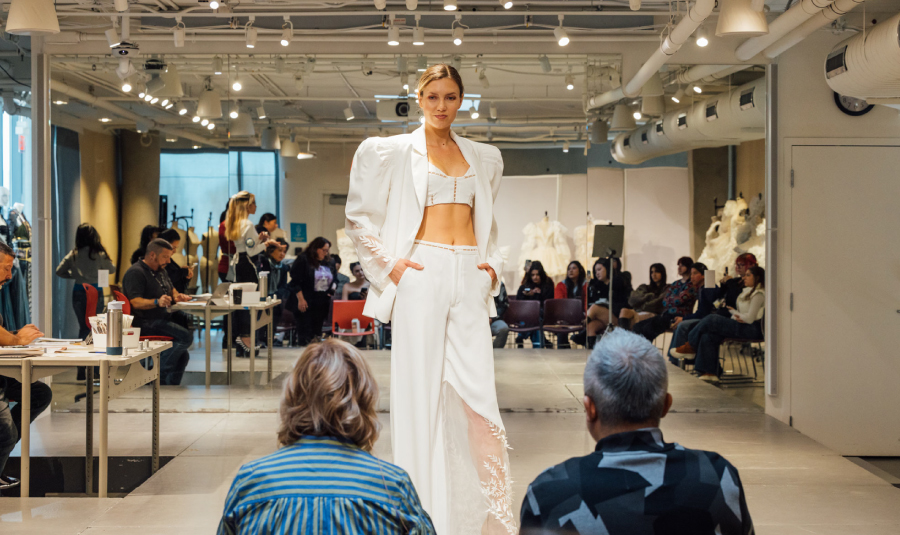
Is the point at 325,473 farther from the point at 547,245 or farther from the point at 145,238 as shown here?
the point at 145,238

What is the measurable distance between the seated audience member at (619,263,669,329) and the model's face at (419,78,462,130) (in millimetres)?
3331

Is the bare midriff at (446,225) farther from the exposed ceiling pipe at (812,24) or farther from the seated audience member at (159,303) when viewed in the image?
the seated audience member at (159,303)

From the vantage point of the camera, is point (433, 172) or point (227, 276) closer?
point (433, 172)

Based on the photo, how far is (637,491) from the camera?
1.27m

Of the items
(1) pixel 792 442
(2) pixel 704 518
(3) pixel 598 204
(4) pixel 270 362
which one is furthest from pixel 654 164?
(2) pixel 704 518

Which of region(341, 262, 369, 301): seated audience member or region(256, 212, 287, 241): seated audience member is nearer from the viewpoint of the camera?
region(256, 212, 287, 241): seated audience member

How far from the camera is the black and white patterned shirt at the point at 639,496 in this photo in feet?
4.17

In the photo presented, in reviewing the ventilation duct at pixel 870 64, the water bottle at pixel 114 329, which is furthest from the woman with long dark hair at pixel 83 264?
the ventilation duct at pixel 870 64

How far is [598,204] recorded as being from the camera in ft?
19.1

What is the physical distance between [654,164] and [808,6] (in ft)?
5.65

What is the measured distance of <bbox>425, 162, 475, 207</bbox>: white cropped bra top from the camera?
Result: 282 centimetres

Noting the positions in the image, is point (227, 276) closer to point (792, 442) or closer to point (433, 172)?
point (433, 172)

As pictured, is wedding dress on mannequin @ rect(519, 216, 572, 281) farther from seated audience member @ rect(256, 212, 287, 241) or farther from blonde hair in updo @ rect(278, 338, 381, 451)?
blonde hair in updo @ rect(278, 338, 381, 451)

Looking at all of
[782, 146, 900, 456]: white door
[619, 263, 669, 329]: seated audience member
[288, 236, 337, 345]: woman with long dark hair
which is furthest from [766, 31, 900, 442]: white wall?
[288, 236, 337, 345]: woman with long dark hair
